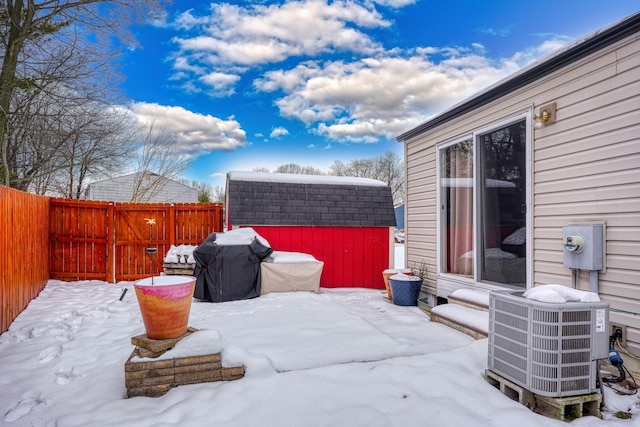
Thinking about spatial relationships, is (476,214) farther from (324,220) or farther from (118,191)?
(118,191)

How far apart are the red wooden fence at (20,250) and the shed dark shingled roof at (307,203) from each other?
3151 mm

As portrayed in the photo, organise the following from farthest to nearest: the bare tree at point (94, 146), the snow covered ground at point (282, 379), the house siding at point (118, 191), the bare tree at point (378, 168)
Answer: the bare tree at point (378, 168) < the house siding at point (118, 191) < the bare tree at point (94, 146) < the snow covered ground at point (282, 379)

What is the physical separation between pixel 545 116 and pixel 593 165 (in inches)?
27.1

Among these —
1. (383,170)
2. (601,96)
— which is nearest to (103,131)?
(601,96)

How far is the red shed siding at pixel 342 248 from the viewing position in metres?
7.34

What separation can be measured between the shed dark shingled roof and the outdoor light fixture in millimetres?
4587

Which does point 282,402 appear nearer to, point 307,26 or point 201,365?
point 201,365

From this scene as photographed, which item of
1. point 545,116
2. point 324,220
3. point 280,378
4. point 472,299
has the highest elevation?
point 545,116

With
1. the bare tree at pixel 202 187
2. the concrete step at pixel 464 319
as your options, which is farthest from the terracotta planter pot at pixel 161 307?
the bare tree at pixel 202 187

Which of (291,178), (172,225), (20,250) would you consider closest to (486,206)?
(291,178)

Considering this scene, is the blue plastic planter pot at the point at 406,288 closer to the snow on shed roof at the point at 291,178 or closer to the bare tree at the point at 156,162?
the snow on shed roof at the point at 291,178

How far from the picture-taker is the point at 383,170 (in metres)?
34.6

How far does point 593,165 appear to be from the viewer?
114 inches

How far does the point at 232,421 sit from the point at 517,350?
1878 millimetres
